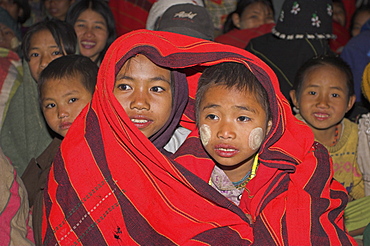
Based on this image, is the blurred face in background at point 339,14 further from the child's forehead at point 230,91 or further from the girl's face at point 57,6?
the child's forehead at point 230,91

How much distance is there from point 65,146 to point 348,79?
1821 mm

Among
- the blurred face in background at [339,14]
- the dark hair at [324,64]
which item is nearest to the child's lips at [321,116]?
the dark hair at [324,64]

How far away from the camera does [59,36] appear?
10.5 ft

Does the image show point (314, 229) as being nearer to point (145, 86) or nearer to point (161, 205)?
point (161, 205)

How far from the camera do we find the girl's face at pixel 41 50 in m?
3.18

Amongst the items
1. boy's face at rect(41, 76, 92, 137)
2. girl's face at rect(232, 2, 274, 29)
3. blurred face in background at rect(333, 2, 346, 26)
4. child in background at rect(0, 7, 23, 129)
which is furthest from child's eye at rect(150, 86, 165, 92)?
blurred face in background at rect(333, 2, 346, 26)

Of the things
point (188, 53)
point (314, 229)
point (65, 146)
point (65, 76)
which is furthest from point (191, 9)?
point (314, 229)

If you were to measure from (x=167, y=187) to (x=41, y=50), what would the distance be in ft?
5.44

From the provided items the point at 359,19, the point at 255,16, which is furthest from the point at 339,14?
the point at 255,16

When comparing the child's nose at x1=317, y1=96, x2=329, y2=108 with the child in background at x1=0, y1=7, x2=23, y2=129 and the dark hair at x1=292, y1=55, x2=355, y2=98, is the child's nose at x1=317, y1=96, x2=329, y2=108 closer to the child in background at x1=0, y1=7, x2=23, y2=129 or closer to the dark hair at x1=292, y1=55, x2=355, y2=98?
the dark hair at x1=292, y1=55, x2=355, y2=98

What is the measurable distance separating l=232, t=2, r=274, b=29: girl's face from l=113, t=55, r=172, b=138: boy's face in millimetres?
2649

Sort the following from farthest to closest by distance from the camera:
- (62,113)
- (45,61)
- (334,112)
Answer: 1. (45,61)
2. (334,112)
3. (62,113)

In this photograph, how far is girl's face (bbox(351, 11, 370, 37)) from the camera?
505 cm

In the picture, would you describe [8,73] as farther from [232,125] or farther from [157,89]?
[232,125]
